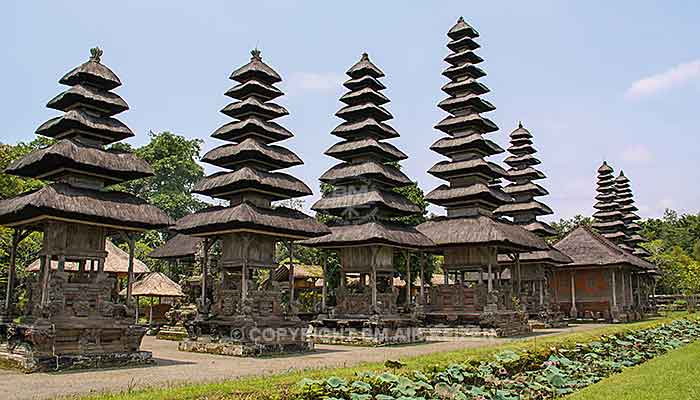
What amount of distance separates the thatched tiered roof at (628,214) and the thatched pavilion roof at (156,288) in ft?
138

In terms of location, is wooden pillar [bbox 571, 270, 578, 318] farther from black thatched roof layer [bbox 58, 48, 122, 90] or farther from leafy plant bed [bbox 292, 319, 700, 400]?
black thatched roof layer [bbox 58, 48, 122, 90]

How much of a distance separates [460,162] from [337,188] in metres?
7.28

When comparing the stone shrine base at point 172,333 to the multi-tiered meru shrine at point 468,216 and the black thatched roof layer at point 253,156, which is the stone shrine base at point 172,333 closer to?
the black thatched roof layer at point 253,156

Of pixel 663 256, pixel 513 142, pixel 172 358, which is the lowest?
pixel 172 358

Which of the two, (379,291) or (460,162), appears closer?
(379,291)

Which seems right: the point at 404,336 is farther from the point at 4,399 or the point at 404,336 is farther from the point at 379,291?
the point at 4,399

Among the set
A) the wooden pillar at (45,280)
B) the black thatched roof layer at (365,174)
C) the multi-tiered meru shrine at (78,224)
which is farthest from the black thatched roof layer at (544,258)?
the wooden pillar at (45,280)

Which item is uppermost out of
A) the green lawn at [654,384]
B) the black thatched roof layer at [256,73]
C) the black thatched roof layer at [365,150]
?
the black thatched roof layer at [256,73]

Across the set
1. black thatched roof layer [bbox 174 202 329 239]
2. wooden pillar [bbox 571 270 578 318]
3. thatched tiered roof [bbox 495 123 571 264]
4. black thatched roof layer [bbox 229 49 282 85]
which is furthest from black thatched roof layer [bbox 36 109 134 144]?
wooden pillar [bbox 571 270 578 318]

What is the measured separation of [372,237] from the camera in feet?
81.0

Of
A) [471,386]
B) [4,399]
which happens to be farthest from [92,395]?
[471,386]

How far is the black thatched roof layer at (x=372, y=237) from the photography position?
25.1m

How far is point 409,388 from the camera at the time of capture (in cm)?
1141

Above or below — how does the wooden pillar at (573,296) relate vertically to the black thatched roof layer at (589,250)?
below
